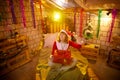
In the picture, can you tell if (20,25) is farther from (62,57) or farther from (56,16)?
(62,57)

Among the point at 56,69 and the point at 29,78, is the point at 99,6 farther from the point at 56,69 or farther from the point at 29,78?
the point at 29,78

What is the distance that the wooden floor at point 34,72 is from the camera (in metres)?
3.36

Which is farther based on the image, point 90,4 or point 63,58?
point 90,4

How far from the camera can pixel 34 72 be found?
363cm

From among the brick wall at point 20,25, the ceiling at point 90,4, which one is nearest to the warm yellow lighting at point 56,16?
the ceiling at point 90,4

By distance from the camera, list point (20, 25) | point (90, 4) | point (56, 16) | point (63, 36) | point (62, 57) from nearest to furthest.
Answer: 1. point (62, 57)
2. point (63, 36)
3. point (20, 25)
4. point (90, 4)
5. point (56, 16)

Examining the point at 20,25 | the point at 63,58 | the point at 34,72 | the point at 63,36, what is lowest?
the point at 34,72

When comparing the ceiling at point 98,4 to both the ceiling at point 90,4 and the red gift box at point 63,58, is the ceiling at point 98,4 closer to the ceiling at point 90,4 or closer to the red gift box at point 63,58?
the ceiling at point 90,4

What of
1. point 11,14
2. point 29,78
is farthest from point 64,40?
point 11,14

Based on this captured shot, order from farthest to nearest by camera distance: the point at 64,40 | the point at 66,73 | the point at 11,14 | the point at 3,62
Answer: the point at 11,14 → the point at 3,62 → the point at 64,40 → the point at 66,73

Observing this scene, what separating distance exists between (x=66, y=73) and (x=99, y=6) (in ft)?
9.71

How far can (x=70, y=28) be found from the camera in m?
4.80

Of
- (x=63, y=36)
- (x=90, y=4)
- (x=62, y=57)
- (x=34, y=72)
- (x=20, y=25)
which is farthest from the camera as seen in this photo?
(x=90, y=4)

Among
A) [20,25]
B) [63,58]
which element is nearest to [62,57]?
[63,58]
